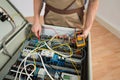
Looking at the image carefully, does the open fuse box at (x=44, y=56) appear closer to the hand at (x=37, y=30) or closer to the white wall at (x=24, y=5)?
the hand at (x=37, y=30)

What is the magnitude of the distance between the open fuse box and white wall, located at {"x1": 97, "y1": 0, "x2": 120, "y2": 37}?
5.00 feet

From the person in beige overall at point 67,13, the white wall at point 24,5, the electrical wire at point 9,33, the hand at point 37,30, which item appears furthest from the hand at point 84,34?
the white wall at point 24,5

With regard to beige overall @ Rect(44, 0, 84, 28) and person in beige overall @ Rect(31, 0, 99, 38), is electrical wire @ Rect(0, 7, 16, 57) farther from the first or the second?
beige overall @ Rect(44, 0, 84, 28)

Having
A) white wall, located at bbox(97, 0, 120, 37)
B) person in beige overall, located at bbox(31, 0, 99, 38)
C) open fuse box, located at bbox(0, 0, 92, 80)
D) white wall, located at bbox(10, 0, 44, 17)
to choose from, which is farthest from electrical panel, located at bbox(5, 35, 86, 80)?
white wall, located at bbox(10, 0, 44, 17)

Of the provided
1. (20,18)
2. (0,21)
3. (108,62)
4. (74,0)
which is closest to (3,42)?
(0,21)

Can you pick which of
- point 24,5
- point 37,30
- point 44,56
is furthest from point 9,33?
point 24,5

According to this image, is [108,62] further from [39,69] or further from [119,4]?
[39,69]

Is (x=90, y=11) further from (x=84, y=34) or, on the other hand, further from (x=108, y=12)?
(x=108, y=12)

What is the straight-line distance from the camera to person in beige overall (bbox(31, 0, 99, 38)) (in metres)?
1.06

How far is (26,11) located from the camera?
2.84 metres

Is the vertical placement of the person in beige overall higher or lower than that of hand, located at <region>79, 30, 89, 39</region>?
higher

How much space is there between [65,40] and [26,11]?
6.59 ft

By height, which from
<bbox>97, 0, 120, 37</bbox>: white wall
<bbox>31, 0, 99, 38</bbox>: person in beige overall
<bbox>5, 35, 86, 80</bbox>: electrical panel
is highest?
<bbox>97, 0, 120, 37</bbox>: white wall

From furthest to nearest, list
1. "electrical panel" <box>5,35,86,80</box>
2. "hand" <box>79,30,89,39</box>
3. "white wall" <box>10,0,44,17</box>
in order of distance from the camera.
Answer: "white wall" <box>10,0,44,17</box>
"hand" <box>79,30,89,39</box>
"electrical panel" <box>5,35,86,80</box>
